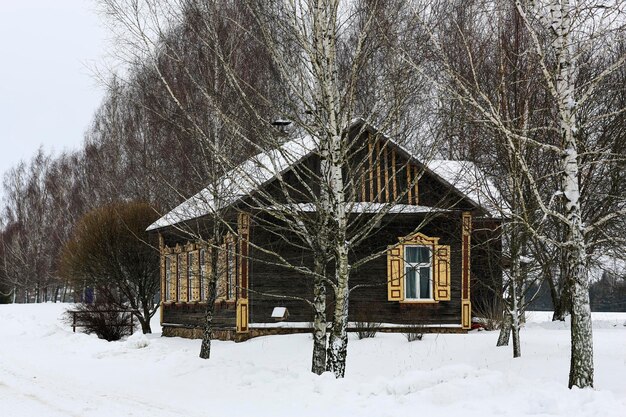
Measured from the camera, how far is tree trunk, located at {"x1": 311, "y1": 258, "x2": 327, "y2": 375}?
44.4 ft

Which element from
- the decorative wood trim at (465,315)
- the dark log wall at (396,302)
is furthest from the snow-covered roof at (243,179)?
the decorative wood trim at (465,315)

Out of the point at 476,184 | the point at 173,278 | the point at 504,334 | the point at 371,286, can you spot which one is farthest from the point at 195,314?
the point at 476,184

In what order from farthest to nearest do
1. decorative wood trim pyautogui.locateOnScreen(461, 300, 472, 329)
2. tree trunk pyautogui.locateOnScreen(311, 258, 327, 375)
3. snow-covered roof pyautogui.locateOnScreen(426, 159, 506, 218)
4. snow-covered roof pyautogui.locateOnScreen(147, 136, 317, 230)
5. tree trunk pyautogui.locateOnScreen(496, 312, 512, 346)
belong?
decorative wood trim pyautogui.locateOnScreen(461, 300, 472, 329), tree trunk pyautogui.locateOnScreen(496, 312, 512, 346), snow-covered roof pyautogui.locateOnScreen(426, 159, 506, 218), tree trunk pyautogui.locateOnScreen(311, 258, 327, 375), snow-covered roof pyautogui.locateOnScreen(147, 136, 317, 230)

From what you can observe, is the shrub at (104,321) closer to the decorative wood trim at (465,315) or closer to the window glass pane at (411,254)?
the window glass pane at (411,254)

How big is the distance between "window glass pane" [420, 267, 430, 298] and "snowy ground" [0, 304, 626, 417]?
2.20m

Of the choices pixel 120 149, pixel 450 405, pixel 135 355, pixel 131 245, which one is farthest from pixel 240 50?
pixel 120 149

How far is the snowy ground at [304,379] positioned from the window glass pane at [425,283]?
86.6 inches

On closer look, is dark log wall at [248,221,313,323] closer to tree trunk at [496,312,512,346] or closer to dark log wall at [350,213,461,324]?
dark log wall at [350,213,461,324]

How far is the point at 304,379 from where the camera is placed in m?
13.1

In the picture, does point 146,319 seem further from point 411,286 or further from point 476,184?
point 476,184

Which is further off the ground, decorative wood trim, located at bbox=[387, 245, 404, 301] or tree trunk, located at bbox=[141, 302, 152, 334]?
decorative wood trim, located at bbox=[387, 245, 404, 301]

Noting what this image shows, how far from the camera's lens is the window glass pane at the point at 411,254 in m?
23.5

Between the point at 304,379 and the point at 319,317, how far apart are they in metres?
1.01

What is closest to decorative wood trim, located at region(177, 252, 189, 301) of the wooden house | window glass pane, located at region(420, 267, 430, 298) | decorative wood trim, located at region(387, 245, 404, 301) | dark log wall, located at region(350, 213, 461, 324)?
the wooden house
